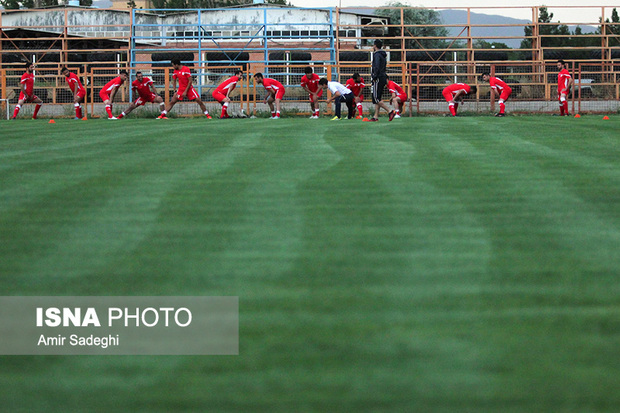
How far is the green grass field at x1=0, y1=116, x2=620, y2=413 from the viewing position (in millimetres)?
2584

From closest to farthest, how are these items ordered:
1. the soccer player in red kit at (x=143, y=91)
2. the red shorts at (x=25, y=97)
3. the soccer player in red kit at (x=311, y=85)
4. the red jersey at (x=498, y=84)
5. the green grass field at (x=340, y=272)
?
the green grass field at (x=340, y=272) < the soccer player in red kit at (x=143, y=91) < the soccer player in red kit at (x=311, y=85) < the red shorts at (x=25, y=97) < the red jersey at (x=498, y=84)

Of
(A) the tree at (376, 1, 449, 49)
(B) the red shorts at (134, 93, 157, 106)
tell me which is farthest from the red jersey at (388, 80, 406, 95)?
(A) the tree at (376, 1, 449, 49)

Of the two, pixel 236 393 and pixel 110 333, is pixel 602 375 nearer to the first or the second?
pixel 236 393

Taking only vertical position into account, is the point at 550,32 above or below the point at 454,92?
above

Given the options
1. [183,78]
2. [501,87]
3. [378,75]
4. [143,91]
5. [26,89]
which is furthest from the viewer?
[501,87]

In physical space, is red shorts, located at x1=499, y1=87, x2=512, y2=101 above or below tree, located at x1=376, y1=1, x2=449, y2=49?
below

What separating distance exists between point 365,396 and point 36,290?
182 centimetres

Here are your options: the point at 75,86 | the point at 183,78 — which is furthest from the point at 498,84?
the point at 75,86

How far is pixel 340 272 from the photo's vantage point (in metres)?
3.74

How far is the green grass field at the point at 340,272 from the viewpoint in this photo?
2.58 meters

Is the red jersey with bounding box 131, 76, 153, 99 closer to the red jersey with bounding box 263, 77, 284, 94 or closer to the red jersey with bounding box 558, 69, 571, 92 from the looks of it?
the red jersey with bounding box 263, 77, 284, 94

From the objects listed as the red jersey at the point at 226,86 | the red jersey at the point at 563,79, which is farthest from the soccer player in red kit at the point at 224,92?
the red jersey at the point at 563,79

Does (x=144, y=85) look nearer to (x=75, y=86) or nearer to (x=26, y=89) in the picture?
(x=75, y=86)

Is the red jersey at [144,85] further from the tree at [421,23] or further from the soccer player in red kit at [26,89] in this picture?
the tree at [421,23]
